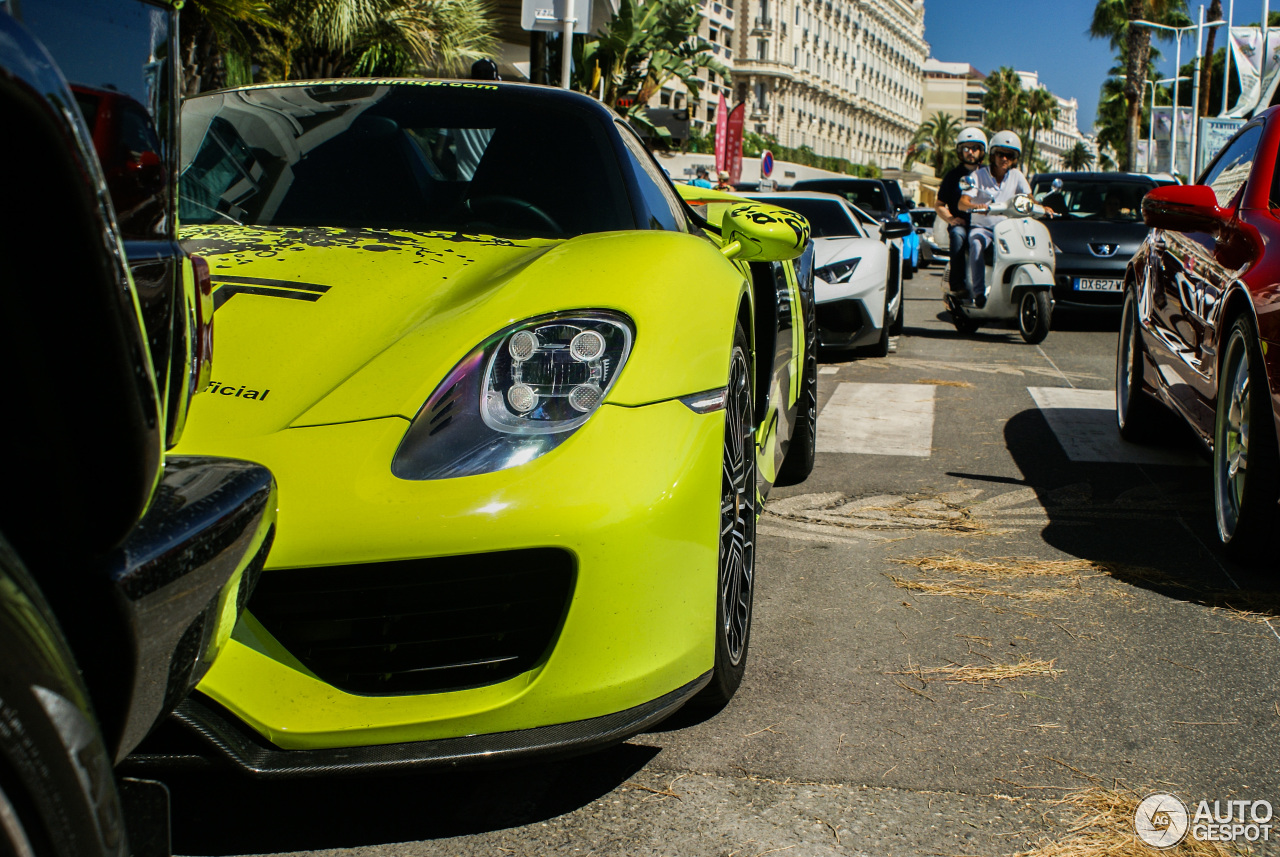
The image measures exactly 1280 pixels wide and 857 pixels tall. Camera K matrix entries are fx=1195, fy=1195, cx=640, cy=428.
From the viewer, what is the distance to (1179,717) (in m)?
2.51

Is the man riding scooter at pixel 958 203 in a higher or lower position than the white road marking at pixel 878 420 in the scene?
higher

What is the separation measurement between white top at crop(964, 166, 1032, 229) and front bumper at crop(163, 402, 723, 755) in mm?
9199

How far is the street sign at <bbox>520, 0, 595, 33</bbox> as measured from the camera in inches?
307

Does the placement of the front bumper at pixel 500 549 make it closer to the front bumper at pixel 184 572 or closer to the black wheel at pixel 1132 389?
the front bumper at pixel 184 572

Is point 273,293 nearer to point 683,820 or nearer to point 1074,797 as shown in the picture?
point 683,820

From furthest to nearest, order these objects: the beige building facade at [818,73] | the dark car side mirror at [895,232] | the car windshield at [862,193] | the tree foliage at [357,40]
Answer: the beige building facade at [818,73] → the car windshield at [862,193] → the tree foliage at [357,40] → the dark car side mirror at [895,232]

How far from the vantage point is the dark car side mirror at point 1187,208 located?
4.01 m

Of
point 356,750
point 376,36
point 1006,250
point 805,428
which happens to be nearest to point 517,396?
point 356,750

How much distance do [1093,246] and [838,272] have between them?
388cm

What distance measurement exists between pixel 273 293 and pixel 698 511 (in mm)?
960

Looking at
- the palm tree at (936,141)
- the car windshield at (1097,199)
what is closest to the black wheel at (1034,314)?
the car windshield at (1097,199)

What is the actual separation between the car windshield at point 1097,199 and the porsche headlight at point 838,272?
436 centimetres

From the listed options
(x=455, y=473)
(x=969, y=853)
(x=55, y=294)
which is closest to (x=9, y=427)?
(x=55, y=294)

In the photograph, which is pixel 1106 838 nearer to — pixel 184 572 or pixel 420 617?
pixel 420 617
